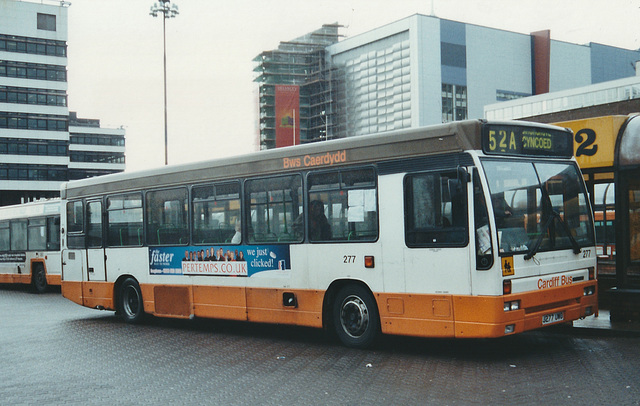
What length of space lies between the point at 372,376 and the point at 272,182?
407cm

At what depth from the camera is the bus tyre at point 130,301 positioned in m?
13.9

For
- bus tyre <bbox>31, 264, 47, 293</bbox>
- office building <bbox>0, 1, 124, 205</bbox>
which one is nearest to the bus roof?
bus tyre <bbox>31, 264, 47, 293</bbox>

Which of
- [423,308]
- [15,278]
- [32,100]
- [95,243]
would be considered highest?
[32,100]

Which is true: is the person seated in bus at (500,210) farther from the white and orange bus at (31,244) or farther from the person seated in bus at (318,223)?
the white and orange bus at (31,244)

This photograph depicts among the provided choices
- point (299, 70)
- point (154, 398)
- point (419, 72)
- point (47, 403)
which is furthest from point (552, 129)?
point (299, 70)

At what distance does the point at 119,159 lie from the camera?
427 ft

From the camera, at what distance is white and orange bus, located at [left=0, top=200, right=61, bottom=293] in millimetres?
23516

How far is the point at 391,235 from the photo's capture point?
9383 mm

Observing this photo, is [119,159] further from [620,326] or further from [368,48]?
[620,326]

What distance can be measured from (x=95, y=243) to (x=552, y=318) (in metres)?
9.84

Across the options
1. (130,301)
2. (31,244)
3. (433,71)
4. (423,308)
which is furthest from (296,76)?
(423,308)

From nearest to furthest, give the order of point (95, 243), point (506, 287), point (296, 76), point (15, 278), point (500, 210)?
point (506, 287) < point (500, 210) < point (95, 243) < point (15, 278) < point (296, 76)

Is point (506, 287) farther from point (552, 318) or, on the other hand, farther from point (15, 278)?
point (15, 278)

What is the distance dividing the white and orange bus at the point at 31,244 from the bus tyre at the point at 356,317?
50.6 ft
